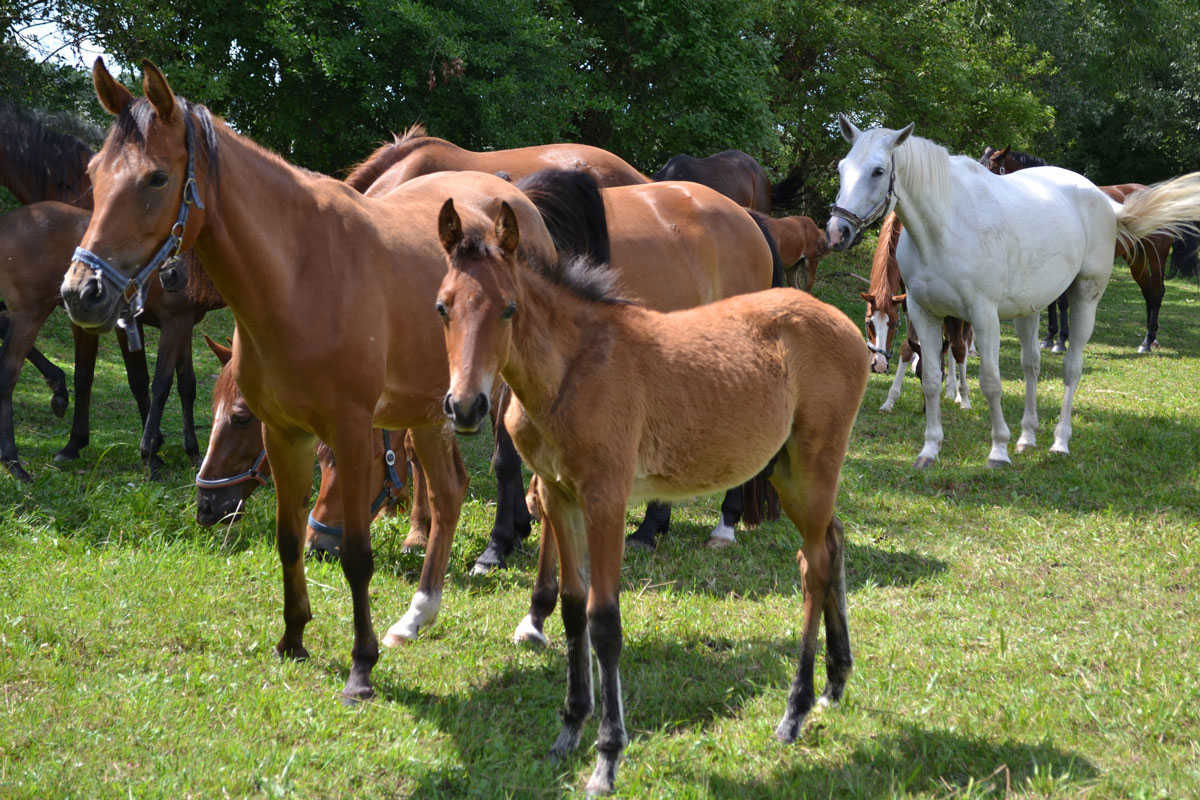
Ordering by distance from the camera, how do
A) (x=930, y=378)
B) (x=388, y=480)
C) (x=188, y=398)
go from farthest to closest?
(x=930, y=378) → (x=188, y=398) → (x=388, y=480)

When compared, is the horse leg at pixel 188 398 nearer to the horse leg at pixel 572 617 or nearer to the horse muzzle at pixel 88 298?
the horse muzzle at pixel 88 298

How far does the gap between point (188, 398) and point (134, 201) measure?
4981 millimetres

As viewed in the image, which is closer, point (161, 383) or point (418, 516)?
point (418, 516)

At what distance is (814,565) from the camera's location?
3.59 metres

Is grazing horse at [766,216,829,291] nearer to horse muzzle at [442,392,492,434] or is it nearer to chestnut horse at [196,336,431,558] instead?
chestnut horse at [196,336,431,558]

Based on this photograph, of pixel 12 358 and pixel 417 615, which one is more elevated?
pixel 12 358

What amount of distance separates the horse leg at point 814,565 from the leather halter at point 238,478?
2943mm

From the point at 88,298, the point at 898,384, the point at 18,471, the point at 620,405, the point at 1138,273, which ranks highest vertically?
the point at 88,298

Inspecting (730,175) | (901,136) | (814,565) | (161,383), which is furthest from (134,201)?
(730,175)

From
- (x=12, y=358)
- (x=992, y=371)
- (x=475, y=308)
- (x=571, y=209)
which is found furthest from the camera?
(x=992, y=371)

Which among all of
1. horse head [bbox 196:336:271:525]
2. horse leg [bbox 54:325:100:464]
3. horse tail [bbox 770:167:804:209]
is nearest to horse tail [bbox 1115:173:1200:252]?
horse tail [bbox 770:167:804:209]

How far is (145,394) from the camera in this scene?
8.05 metres

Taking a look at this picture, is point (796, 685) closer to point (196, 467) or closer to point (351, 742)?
point (351, 742)

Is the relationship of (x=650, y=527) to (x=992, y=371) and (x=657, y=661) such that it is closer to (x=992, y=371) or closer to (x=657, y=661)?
(x=657, y=661)
